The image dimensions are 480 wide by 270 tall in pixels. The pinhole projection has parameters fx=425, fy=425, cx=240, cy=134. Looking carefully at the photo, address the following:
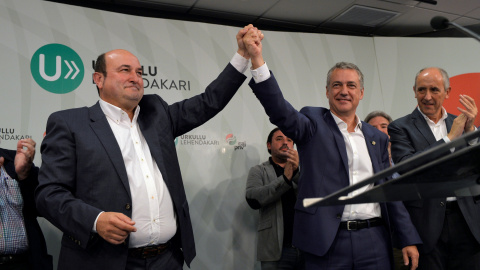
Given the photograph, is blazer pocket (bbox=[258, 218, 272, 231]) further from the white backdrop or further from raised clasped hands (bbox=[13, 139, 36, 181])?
raised clasped hands (bbox=[13, 139, 36, 181])

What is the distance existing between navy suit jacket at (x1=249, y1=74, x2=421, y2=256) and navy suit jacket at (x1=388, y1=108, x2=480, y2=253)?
0.90ft

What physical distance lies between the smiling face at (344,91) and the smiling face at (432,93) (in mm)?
662

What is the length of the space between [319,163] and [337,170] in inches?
3.7

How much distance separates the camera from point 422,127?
→ 271 centimetres

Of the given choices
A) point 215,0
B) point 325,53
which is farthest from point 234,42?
point 325,53

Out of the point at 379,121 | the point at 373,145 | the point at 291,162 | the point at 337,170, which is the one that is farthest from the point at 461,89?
the point at 337,170

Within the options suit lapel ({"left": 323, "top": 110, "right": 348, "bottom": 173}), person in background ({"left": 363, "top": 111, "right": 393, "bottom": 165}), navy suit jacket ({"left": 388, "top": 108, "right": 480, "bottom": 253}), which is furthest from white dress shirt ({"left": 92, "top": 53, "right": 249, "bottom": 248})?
person in background ({"left": 363, "top": 111, "right": 393, "bottom": 165})

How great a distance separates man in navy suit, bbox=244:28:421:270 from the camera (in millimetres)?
1985

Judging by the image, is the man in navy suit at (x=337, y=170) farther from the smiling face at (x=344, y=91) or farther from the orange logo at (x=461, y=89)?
the orange logo at (x=461, y=89)

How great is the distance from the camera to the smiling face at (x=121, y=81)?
2088 mm

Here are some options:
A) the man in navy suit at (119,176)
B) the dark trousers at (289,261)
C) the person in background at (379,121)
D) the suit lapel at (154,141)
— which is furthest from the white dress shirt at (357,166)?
the person in background at (379,121)

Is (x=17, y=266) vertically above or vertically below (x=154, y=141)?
below

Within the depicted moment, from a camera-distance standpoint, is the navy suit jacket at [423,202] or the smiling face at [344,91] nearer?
the smiling face at [344,91]

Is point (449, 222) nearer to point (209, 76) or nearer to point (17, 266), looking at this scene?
point (209, 76)
